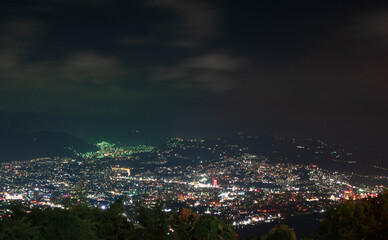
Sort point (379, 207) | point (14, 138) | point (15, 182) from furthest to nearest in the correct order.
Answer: point (14, 138)
point (15, 182)
point (379, 207)

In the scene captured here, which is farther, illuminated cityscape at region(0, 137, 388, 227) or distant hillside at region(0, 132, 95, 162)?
distant hillside at region(0, 132, 95, 162)

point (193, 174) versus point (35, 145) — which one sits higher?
point (35, 145)

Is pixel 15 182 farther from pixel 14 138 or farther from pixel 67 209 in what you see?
pixel 14 138

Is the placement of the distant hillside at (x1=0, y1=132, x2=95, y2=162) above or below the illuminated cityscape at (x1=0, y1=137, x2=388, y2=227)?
above

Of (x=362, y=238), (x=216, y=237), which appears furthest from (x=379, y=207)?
(x=216, y=237)

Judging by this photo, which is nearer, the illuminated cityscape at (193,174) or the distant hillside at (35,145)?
the illuminated cityscape at (193,174)

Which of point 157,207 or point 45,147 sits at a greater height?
point 45,147

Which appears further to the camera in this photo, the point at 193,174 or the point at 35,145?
the point at 35,145

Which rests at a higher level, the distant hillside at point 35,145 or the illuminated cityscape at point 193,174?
the distant hillside at point 35,145
